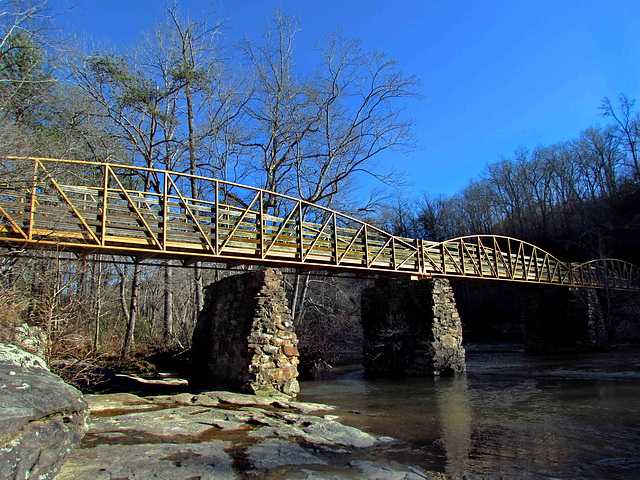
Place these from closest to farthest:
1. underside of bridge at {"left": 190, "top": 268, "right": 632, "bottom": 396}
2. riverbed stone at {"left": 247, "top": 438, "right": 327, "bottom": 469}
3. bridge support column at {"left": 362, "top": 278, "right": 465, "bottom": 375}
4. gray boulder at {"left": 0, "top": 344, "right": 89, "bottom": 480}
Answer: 1. gray boulder at {"left": 0, "top": 344, "right": 89, "bottom": 480}
2. riverbed stone at {"left": 247, "top": 438, "right": 327, "bottom": 469}
3. underside of bridge at {"left": 190, "top": 268, "right": 632, "bottom": 396}
4. bridge support column at {"left": 362, "top": 278, "right": 465, "bottom": 375}

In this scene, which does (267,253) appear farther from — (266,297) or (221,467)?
(221,467)

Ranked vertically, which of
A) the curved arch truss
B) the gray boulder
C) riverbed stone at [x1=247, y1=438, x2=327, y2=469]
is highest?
the curved arch truss

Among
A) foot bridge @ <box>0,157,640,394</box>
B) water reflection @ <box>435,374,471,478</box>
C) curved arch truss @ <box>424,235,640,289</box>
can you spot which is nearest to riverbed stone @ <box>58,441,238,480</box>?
water reflection @ <box>435,374,471,478</box>

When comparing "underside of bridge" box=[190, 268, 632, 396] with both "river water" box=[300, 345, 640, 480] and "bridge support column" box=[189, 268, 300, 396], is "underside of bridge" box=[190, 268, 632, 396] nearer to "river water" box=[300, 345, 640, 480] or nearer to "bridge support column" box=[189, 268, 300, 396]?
"bridge support column" box=[189, 268, 300, 396]

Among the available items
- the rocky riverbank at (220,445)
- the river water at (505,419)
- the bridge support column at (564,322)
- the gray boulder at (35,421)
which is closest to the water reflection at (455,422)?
the river water at (505,419)

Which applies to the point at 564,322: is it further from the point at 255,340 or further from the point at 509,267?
the point at 255,340

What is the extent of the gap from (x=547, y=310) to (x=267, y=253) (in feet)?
68.1

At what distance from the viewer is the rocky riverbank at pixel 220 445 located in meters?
4.50

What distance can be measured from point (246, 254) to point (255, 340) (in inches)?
90.4

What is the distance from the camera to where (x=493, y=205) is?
47.8 meters

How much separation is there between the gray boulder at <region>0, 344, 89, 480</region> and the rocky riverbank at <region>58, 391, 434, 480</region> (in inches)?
25.7

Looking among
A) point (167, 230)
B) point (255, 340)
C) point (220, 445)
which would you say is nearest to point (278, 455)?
point (220, 445)

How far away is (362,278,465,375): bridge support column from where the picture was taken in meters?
15.2

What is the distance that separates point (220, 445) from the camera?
5.53 m
